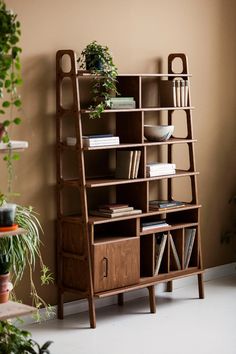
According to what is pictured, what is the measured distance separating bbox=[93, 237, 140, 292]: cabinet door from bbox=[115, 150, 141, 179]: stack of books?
1.39ft

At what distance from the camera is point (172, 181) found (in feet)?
18.9

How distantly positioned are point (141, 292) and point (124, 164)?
42.1 inches

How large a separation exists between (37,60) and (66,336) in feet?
5.57

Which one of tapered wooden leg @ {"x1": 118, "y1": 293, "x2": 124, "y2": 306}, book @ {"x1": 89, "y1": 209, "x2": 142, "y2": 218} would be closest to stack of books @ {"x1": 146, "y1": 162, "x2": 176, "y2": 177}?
book @ {"x1": 89, "y1": 209, "x2": 142, "y2": 218}

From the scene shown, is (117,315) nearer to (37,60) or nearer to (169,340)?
(169,340)

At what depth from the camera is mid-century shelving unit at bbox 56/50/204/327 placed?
487 cm

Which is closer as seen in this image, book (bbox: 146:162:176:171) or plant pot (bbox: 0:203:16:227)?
plant pot (bbox: 0:203:16:227)

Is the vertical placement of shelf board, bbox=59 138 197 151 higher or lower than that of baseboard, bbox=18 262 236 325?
higher

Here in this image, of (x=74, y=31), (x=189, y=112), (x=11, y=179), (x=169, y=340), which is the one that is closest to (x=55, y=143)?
(x=11, y=179)

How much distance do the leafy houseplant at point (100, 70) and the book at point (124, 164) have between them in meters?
0.34

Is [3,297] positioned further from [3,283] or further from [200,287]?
[200,287]

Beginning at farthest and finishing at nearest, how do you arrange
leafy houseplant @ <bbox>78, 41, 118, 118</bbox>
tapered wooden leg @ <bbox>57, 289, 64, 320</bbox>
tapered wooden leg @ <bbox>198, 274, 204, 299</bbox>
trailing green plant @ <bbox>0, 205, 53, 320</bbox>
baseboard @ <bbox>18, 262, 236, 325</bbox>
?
tapered wooden leg @ <bbox>198, 274, 204, 299</bbox>
baseboard @ <bbox>18, 262, 236, 325</bbox>
tapered wooden leg @ <bbox>57, 289, 64, 320</bbox>
leafy houseplant @ <bbox>78, 41, 118, 118</bbox>
trailing green plant @ <bbox>0, 205, 53, 320</bbox>

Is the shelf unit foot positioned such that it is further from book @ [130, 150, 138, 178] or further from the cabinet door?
book @ [130, 150, 138, 178]

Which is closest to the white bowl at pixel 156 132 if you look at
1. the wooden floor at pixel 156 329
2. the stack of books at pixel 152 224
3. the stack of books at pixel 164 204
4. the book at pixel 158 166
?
the book at pixel 158 166
